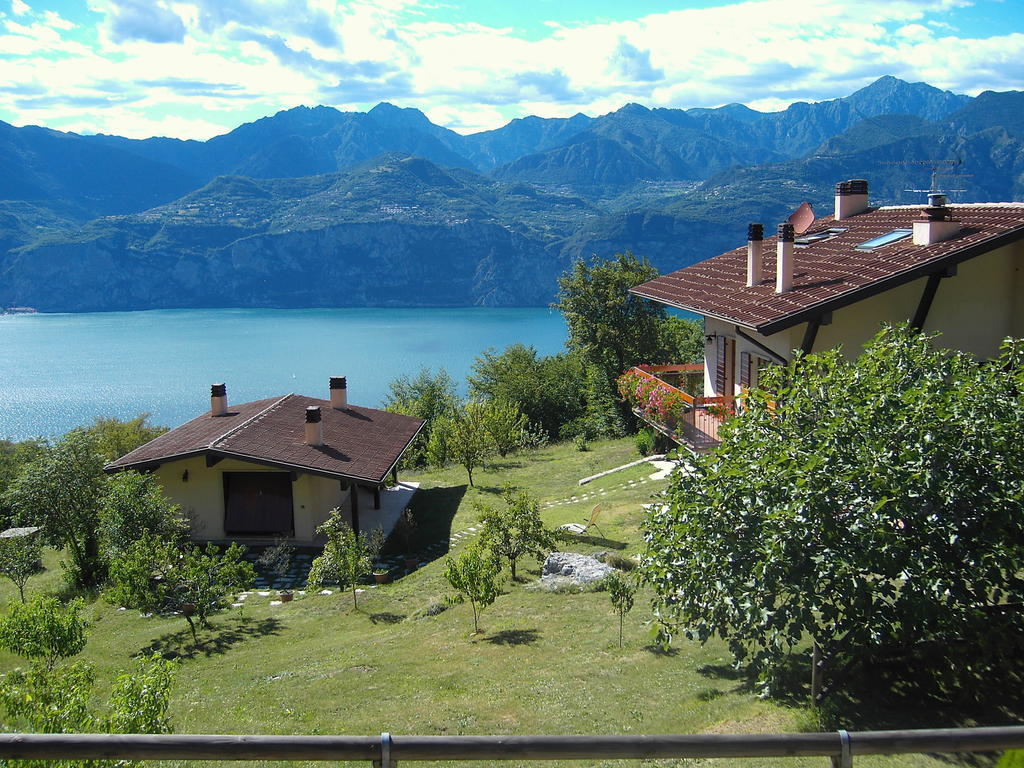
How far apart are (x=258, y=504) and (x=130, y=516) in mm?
4318

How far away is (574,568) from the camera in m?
14.7

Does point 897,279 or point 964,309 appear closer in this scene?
point 897,279

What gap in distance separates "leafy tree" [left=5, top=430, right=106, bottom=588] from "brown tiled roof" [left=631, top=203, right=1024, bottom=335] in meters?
→ 14.9

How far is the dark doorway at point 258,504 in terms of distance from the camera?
22.1 metres

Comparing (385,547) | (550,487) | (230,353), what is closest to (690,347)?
(550,487)

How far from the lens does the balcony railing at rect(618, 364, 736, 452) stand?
18.5 m

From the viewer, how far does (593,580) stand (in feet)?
46.0

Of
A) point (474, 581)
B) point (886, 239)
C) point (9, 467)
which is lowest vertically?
point (9, 467)

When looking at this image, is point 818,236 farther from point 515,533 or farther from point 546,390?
point 546,390

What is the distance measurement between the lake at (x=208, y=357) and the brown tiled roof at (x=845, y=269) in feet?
191

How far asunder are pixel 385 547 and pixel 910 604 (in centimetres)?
1710

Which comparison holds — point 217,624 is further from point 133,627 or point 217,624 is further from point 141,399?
point 141,399

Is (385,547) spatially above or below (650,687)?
below

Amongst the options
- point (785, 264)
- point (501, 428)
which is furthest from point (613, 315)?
point (785, 264)
